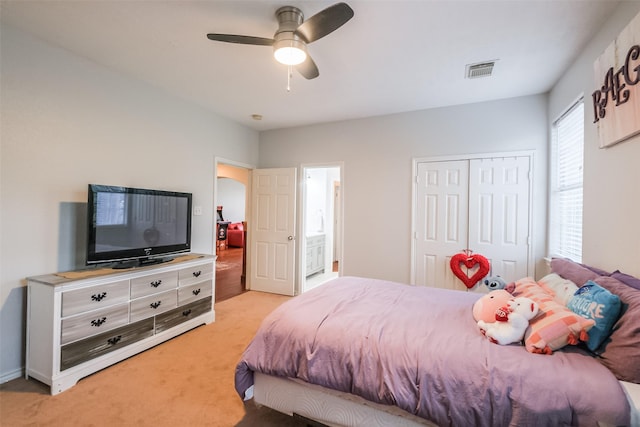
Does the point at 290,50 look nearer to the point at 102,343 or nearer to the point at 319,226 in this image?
the point at 102,343

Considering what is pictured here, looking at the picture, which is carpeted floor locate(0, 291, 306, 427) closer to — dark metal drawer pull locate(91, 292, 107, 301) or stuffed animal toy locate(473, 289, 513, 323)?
dark metal drawer pull locate(91, 292, 107, 301)

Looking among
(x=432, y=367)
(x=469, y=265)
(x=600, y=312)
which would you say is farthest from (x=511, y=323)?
(x=469, y=265)

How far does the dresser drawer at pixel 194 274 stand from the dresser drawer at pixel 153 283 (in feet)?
0.22

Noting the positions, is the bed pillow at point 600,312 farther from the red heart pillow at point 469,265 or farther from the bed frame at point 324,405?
the red heart pillow at point 469,265

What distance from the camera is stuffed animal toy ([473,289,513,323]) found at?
153 cm

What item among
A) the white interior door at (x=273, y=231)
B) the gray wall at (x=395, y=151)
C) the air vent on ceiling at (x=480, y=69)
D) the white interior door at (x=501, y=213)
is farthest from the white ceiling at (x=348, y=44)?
the white interior door at (x=273, y=231)

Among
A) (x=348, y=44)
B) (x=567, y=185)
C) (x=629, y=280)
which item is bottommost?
(x=629, y=280)

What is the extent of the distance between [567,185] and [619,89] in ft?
4.45

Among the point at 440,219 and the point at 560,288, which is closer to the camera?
the point at 560,288

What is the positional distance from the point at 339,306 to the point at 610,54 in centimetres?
242

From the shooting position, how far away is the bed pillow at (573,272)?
1.67m

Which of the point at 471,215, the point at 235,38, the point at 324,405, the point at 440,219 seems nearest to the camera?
the point at 324,405

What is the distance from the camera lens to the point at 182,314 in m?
2.83

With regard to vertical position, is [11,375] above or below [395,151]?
below
